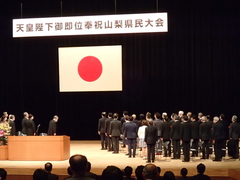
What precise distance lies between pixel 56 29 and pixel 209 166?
5365 millimetres

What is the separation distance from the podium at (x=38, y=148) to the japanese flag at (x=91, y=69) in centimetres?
352

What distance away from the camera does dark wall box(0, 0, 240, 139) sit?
1618 cm

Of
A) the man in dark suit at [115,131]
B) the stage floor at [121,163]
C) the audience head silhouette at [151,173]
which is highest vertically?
the audience head silhouette at [151,173]

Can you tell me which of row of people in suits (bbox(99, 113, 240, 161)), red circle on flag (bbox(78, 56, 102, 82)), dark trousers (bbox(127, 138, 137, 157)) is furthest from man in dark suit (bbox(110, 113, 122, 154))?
red circle on flag (bbox(78, 56, 102, 82))

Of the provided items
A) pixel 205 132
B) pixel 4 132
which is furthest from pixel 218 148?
pixel 4 132

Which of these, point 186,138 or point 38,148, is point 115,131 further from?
point 186,138

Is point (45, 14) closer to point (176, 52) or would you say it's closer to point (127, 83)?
point (127, 83)

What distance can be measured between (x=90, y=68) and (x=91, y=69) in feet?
0.18

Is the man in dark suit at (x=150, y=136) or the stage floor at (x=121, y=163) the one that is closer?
the stage floor at (x=121, y=163)

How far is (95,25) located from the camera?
11680 mm

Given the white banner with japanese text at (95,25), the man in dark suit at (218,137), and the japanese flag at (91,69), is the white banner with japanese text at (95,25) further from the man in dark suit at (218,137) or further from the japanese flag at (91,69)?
the japanese flag at (91,69)

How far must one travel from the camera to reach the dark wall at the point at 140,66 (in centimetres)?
1618

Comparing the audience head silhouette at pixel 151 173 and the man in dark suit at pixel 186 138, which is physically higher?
the audience head silhouette at pixel 151 173

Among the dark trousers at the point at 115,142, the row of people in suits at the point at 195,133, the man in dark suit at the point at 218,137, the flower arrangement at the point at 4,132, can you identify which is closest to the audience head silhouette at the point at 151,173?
the row of people in suits at the point at 195,133
